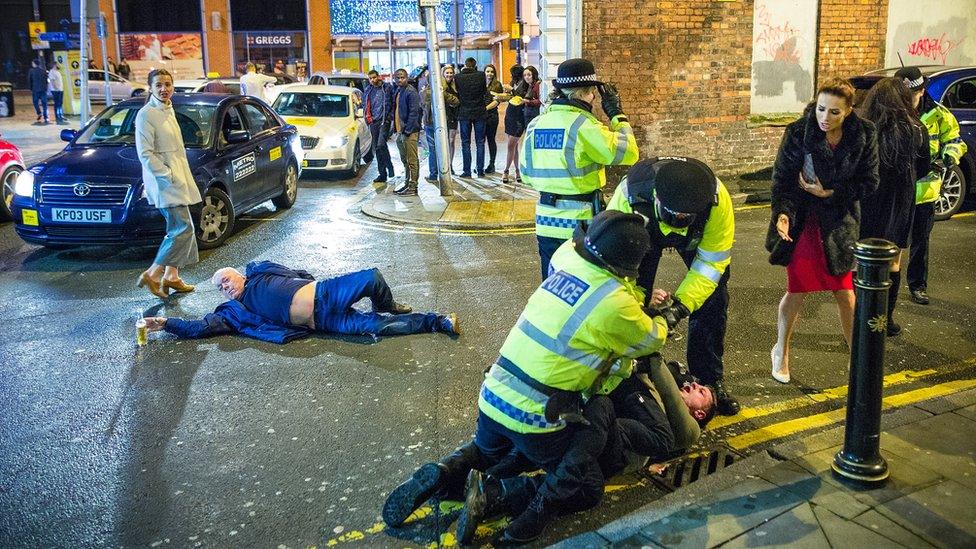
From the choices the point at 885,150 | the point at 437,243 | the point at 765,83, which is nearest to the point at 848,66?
the point at 765,83

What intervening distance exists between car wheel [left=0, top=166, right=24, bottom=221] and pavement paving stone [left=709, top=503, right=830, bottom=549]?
1043 cm

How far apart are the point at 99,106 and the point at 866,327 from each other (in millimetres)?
33576

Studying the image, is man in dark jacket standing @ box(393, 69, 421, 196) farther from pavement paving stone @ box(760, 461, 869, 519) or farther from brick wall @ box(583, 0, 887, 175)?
pavement paving stone @ box(760, 461, 869, 519)

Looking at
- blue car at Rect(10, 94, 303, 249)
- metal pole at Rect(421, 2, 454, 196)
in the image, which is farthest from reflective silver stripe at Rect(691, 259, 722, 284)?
metal pole at Rect(421, 2, 454, 196)

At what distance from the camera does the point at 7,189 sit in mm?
11023

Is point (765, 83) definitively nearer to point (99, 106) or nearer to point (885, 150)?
point (885, 150)

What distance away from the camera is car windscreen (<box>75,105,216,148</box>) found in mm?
9727

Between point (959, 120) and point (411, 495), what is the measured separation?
9.39 m

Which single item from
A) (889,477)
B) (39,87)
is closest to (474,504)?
(889,477)

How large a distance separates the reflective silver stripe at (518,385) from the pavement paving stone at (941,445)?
1838 mm

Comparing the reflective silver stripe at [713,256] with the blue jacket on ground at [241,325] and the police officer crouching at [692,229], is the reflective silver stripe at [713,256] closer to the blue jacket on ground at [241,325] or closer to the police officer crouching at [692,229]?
the police officer crouching at [692,229]

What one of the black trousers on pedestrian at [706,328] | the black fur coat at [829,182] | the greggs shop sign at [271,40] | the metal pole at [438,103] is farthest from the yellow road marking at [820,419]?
the greggs shop sign at [271,40]

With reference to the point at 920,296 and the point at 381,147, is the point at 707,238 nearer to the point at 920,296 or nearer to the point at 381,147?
the point at 920,296

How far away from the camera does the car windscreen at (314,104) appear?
50.5 ft
